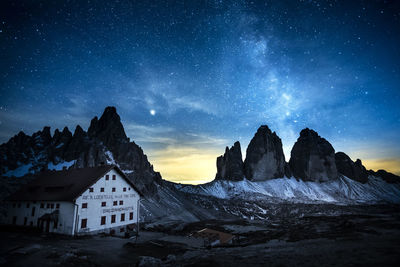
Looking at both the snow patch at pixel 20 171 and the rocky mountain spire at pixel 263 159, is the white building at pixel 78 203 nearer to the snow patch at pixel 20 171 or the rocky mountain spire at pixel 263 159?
the snow patch at pixel 20 171

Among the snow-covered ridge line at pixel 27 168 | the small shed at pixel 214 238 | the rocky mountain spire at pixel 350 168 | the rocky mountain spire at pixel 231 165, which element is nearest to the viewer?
the small shed at pixel 214 238

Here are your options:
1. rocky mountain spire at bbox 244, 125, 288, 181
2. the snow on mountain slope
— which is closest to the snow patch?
the snow on mountain slope

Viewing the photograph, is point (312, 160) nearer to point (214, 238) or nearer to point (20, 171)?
point (214, 238)

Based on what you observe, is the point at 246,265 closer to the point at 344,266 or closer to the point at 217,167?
the point at 344,266

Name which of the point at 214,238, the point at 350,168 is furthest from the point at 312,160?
the point at 214,238

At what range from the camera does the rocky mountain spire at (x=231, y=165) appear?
151 meters

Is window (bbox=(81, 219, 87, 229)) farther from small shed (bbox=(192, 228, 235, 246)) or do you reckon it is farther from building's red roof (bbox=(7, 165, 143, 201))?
small shed (bbox=(192, 228, 235, 246))

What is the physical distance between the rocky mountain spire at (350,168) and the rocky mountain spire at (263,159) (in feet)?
200

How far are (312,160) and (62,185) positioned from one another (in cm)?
17479

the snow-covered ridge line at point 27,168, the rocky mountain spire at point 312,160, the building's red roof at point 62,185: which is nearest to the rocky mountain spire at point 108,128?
the snow-covered ridge line at point 27,168

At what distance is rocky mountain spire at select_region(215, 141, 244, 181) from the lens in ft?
494

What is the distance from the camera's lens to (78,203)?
89.3 feet

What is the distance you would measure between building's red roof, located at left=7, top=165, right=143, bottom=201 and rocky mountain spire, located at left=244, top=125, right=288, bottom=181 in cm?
13398

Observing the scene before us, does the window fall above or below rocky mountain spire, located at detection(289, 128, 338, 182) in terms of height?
below
